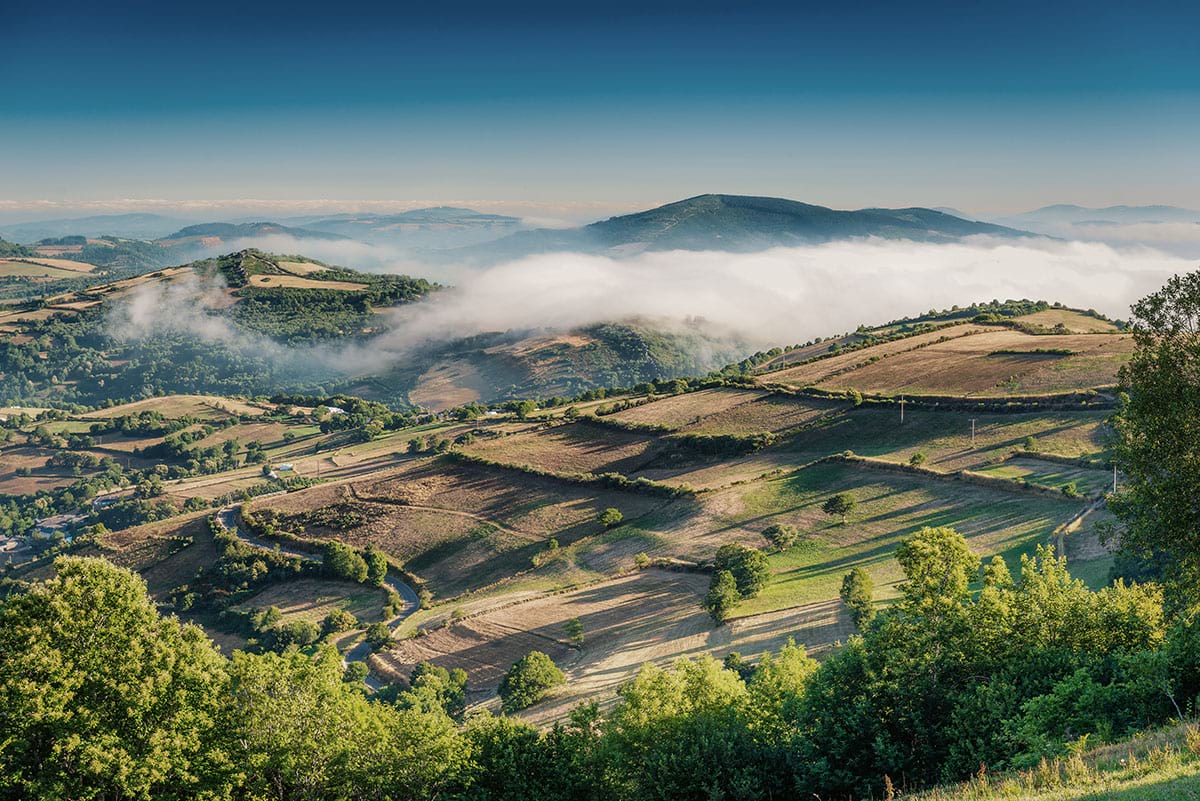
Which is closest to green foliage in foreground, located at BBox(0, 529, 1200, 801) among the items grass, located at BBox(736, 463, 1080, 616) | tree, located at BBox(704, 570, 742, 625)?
tree, located at BBox(704, 570, 742, 625)

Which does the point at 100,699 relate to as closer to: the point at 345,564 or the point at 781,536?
the point at 781,536

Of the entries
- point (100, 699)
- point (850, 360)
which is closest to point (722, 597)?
point (100, 699)

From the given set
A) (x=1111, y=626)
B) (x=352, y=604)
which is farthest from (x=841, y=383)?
(x=1111, y=626)

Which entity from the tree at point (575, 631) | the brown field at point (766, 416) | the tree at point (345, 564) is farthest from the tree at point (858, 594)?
the tree at point (345, 564)

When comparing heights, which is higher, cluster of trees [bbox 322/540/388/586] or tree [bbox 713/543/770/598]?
tree [bbox 713/543/770/598]

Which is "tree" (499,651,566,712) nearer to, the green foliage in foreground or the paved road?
the paved road

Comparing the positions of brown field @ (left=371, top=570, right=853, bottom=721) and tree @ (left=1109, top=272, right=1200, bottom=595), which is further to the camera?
brown field @ (left=371, top=570, right=853, bottom=721)
